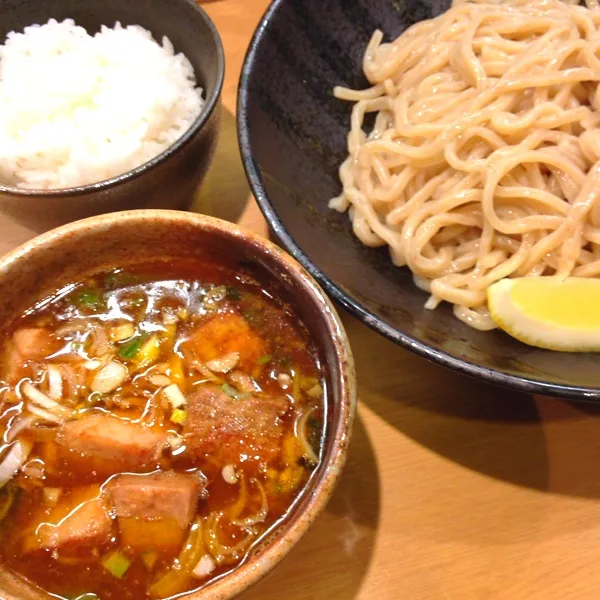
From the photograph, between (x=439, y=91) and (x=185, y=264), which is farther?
(x=439, y=91)

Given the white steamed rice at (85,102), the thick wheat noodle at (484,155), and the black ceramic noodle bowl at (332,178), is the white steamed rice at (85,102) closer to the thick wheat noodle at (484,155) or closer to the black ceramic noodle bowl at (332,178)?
the black ceramic noodle bowl at (332,178)

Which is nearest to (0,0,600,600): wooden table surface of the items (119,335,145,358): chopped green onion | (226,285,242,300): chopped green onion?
(226,285,242,300): chopped green onion

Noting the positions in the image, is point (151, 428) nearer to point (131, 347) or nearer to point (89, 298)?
point (131, 347)

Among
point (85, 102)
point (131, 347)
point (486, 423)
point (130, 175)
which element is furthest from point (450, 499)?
point (85, 102)

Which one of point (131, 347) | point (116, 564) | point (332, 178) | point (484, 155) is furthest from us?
point (332, 178)

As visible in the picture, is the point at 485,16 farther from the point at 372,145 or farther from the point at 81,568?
the point at 81,568

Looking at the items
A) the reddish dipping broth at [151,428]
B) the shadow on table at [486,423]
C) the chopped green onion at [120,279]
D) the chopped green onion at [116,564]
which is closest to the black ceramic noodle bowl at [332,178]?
the shadow on table at [486,423]

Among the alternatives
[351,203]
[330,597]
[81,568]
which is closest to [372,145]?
[351,203]
